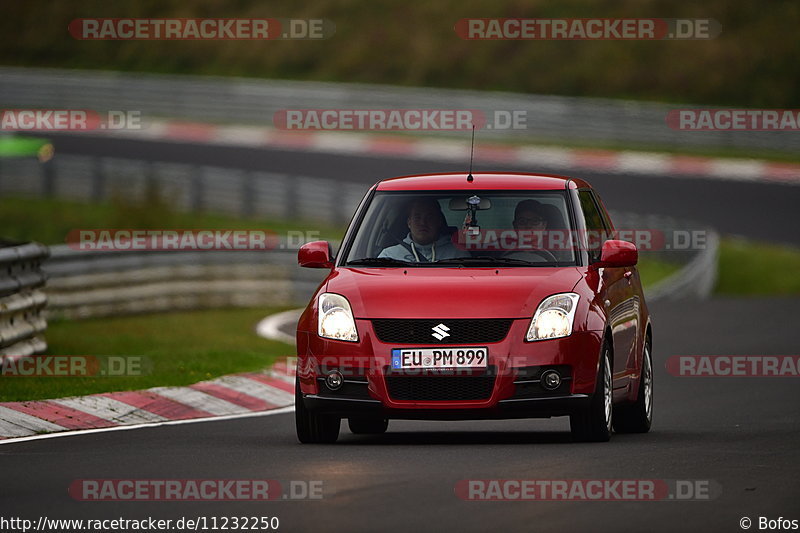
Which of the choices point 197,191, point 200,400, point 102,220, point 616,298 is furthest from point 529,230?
point 197,191

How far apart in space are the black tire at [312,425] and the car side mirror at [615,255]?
1.94 meters

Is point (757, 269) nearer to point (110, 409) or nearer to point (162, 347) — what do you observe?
point (162, 347)

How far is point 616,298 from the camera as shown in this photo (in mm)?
11555

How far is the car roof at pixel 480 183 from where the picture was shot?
11547mm

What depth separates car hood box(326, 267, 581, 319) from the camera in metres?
10.5

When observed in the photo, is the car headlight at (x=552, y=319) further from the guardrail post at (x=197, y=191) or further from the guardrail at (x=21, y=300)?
the guardrail post at (x=197, y=191)

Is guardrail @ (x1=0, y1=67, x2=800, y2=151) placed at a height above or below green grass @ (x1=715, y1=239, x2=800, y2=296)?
above

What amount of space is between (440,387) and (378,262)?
1.16 metres

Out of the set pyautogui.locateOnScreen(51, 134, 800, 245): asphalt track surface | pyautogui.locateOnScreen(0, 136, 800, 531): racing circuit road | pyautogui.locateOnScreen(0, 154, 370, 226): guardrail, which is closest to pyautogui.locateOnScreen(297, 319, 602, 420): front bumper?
pyautogui.locateOnScreen(0, 136, 800, 531): racing circuit road

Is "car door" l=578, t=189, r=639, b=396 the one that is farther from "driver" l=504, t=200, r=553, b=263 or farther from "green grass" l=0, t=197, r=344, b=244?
"green grass" l=0, t=197, r=344, b=244

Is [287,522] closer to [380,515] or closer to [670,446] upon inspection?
[380,515]

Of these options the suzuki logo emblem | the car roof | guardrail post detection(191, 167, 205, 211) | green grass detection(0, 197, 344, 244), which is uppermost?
guardrail post detection(191, 167, 205, 211)

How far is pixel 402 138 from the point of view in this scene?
1826 inches

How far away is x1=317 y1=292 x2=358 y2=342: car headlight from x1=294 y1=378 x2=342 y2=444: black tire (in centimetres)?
41
